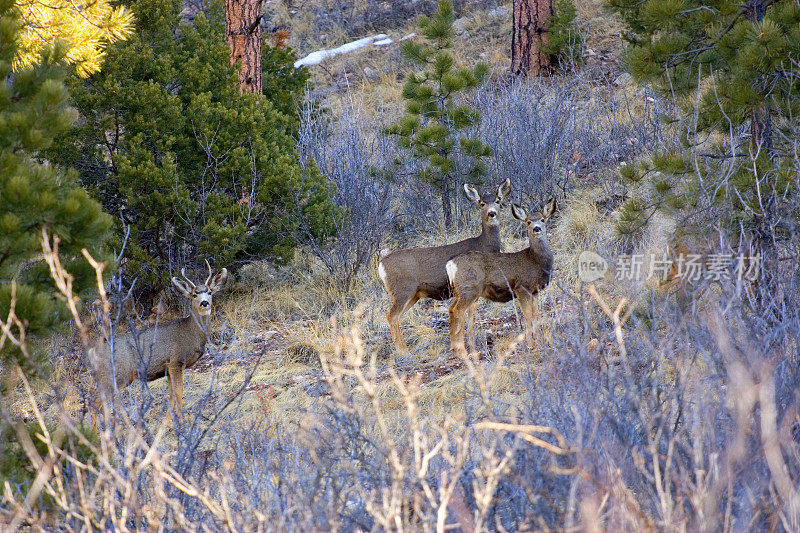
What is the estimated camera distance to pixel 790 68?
18.7ft

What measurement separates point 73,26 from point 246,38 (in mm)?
5335

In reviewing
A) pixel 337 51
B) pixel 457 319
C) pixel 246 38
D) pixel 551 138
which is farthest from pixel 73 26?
pixel 337 51

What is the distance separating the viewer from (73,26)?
6.18 metres

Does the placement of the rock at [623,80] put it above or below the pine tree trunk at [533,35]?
below

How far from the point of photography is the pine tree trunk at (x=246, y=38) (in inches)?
446

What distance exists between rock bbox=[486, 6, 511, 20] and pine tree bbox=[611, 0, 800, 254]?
599 inches

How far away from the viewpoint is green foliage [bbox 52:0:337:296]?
9234 mm

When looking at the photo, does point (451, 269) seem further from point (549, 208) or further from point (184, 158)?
point (184, 158)

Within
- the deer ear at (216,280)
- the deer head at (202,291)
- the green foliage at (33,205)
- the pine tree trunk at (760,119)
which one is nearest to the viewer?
the green foliage at (33,205)

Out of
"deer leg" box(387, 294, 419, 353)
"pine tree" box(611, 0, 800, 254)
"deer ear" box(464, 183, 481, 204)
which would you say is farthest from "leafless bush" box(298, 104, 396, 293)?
"pine tree" box(611, 0, 800, 254)

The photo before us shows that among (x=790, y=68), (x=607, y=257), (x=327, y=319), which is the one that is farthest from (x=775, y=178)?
(x=327, y=319)

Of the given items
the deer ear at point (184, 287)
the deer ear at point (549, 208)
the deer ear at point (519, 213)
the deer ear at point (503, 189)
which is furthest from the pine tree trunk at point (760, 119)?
the deer ear at point (184, 287)

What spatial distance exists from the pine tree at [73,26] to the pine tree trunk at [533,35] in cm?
996

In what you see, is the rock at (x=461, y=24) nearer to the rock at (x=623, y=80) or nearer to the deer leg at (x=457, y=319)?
the rock at (x=623, y=80)
